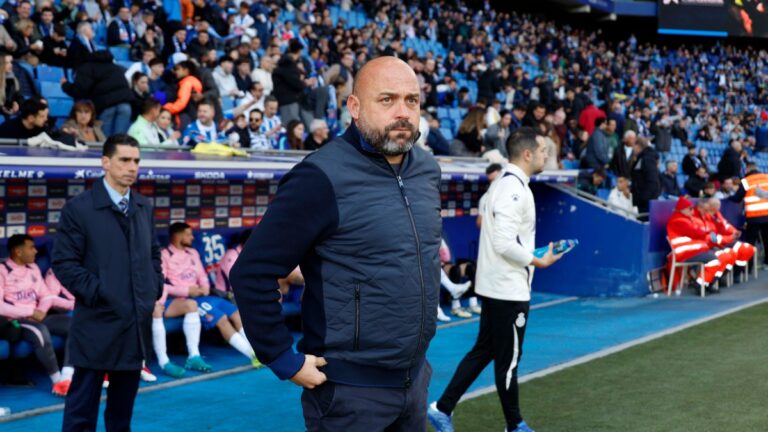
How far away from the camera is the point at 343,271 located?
3.34 metres

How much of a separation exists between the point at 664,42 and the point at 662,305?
31740 mm

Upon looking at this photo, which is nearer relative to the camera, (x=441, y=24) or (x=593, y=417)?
(x=593, y=417)

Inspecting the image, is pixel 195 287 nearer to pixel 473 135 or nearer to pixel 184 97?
pixel 184 97

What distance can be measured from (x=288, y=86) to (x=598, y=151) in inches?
267

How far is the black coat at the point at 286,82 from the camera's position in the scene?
1409 cm

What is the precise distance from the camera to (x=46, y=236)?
9.22m

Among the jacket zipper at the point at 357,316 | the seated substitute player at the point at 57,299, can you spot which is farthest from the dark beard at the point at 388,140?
the seated substitute player at the point at 57,299

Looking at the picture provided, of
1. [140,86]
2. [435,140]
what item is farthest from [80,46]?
[435,140]

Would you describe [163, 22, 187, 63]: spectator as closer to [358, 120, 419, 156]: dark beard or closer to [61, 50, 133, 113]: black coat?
[61, 50, 133, 113]: black coat

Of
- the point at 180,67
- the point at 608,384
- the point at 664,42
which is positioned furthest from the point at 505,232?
the point at 664,42

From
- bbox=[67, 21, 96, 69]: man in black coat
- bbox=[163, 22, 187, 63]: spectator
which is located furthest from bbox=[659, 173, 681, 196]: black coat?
bbox=[67, 21, 96, 69]: man in black coat

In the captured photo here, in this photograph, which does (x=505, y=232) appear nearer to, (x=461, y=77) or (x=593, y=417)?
(x=593, y=417)

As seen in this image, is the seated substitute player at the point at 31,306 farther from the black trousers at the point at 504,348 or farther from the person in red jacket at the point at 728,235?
the person in red jacket at the point at 728,235

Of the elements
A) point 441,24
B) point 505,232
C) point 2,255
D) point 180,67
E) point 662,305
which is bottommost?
point 662,305
